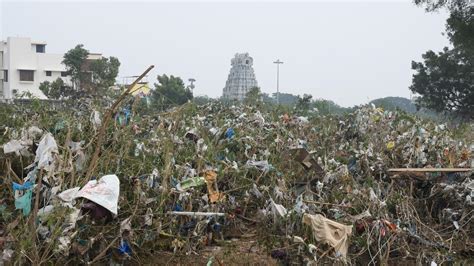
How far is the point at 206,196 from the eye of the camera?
3811 mm

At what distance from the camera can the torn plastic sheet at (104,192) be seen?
2.85 m

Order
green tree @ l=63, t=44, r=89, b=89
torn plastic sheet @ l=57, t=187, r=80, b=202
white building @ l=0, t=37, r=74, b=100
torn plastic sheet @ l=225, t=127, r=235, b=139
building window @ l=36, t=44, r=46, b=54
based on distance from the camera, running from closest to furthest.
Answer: torn plastic sheet @ l=57, t=187, r=80, b=202, torn plastic sheet @ l=225, t=127, r=235, b=139, green tree @ l=63, t=44, r=89, b=89, white building @ l=0, t=37, r=74, b=100, building window @ l=36, t=44, r=46, b=54

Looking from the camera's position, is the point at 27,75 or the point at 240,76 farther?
the point at 27,75

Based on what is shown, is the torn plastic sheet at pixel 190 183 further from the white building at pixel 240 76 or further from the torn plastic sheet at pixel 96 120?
the white building at pixel 240 76

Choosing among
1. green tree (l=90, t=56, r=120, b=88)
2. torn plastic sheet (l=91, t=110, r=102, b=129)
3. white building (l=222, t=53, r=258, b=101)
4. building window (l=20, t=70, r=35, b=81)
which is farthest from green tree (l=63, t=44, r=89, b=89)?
torn plastic sheet (l=91, t=110, r=102, b=129)

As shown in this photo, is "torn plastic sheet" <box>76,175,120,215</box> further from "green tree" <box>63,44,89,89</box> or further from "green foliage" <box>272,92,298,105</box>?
"green tree" <box>63,44,89,89</box>

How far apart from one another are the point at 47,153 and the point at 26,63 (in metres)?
40.0

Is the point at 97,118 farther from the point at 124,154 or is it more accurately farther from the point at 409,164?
the point at 409,164

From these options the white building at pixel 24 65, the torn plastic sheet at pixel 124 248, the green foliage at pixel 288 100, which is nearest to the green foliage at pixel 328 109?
the green foliage at pixel 288 100

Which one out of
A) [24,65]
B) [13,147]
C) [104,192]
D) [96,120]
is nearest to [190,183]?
[104,192]

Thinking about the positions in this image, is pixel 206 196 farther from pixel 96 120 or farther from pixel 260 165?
pixel 96 120

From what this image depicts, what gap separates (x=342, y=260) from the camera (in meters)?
3.07

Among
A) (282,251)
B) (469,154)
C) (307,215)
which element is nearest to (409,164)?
(469,154)

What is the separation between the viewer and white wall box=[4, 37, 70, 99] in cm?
3872
